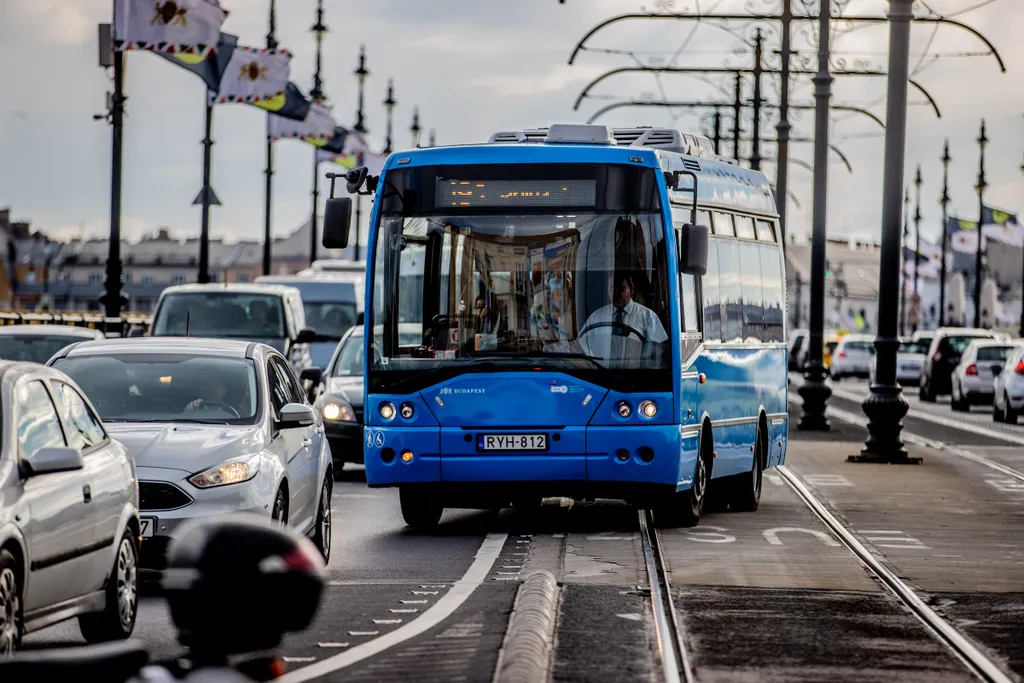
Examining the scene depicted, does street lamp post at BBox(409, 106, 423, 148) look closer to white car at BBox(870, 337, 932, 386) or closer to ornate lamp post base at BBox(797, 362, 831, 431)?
white car at BBox(870, 337, 932, 386)

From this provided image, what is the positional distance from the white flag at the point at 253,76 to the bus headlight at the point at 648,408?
1044 inches

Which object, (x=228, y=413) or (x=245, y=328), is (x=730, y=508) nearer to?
(x=228, y=413)

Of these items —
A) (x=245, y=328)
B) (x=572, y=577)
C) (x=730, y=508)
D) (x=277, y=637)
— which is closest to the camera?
(x=277, y=637)

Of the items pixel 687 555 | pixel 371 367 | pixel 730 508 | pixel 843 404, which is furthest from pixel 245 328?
pixel 843 404

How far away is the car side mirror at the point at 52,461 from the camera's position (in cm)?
855

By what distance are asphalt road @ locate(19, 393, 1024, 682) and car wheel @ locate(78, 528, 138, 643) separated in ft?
0.66

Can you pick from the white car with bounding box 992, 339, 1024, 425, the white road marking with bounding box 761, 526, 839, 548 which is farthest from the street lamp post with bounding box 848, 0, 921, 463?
the white car with bounding box 992, 339, 1024, 425

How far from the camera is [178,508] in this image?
11.6 m

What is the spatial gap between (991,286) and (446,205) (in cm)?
6820

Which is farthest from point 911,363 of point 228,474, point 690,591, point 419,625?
point 419,625

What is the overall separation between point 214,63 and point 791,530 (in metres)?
25.2

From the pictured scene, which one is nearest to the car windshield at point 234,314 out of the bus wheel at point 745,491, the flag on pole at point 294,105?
the bus wheel at point 745,491

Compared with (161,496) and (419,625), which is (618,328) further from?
(419,625)

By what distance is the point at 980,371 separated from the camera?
46531 millimetres
